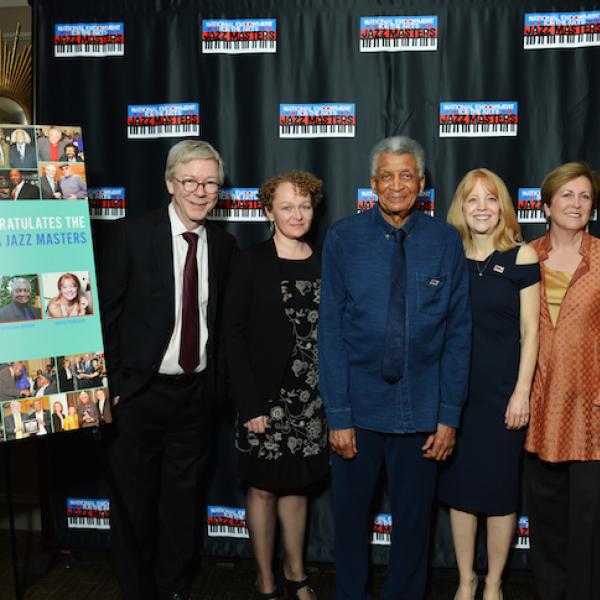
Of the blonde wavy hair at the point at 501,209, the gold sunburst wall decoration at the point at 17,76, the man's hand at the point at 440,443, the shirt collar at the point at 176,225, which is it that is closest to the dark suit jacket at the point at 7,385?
the shirt collar at the point at 176,225

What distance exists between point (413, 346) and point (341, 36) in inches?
60.0

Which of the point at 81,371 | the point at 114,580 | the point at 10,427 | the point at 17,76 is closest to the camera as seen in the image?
the point at 10,427

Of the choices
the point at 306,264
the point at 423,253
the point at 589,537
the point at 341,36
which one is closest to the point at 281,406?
the point at 306,264

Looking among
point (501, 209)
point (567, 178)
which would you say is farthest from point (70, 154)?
point (567, 178)

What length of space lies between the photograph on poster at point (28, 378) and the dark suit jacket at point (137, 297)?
29 cm

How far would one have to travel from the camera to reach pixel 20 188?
1922mm

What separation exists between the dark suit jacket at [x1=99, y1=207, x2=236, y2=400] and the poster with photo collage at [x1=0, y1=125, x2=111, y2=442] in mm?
190

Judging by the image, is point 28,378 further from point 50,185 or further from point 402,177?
point 402,177

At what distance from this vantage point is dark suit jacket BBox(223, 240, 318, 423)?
86.7 inches

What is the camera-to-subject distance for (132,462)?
2318 mm

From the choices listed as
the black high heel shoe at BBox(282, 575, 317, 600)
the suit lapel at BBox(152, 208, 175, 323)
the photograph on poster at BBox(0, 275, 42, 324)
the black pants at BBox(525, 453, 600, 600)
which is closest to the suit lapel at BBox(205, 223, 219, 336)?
the suit lapel at BBox(152, 208, 175, 323)

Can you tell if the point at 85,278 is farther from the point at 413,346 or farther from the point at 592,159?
the point at 592,159

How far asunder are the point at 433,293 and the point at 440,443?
518 mm

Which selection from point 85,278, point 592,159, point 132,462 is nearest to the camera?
point 85,278
